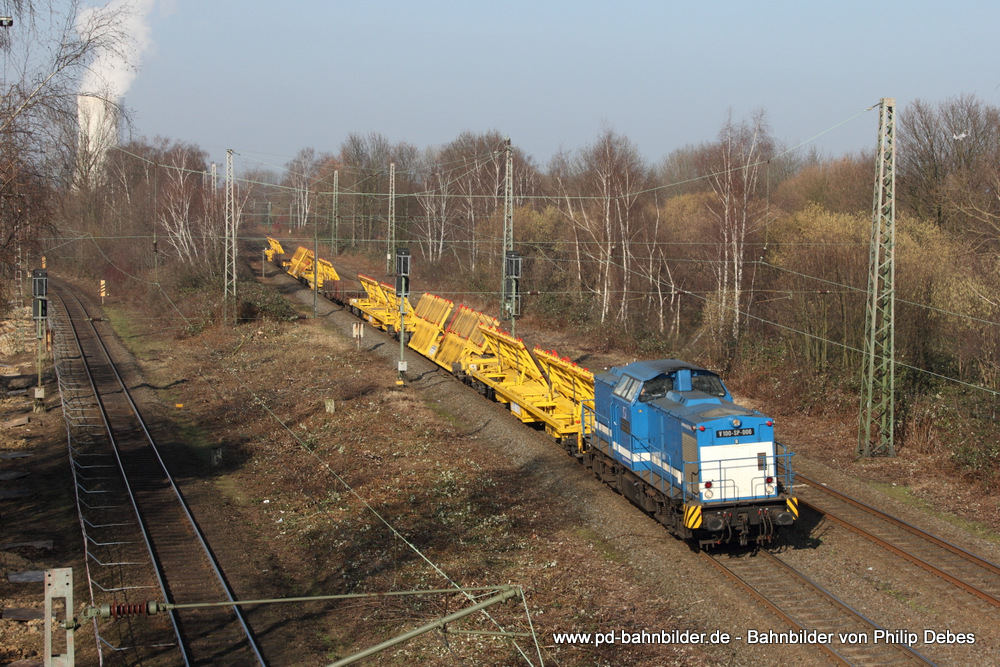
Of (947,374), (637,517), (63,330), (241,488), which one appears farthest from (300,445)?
(63,330)

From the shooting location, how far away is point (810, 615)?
1048 centimetres

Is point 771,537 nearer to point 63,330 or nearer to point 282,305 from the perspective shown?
point 282,305

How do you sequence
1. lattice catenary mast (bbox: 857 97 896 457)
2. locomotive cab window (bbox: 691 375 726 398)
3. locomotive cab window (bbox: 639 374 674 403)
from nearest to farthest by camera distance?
locomotive cab window (bbox: 691 375 726 398) → locomotive cab window (bbox: 639 374 674 403) → lattice catenary mast (bbox: 857 97 896 457)

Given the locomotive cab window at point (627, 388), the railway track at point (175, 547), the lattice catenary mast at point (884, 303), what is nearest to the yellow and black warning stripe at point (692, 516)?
the locomotive cab window at point (627, 388)

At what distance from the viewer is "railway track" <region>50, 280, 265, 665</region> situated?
10.6m

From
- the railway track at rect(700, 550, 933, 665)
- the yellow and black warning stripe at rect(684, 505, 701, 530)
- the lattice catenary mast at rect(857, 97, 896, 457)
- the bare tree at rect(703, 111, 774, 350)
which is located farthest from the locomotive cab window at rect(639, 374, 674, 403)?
the bare tree at rect(703, 111, 774, 350)

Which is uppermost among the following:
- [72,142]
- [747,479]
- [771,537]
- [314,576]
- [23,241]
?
[72,142]

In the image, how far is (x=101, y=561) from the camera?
13.6 metres

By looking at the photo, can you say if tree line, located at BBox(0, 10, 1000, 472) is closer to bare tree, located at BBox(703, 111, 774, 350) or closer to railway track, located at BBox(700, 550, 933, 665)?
bare tree, located at BBox(703, 111, 774, 350)

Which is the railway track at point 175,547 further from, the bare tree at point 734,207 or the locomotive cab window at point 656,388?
the bare tree at point 734,207

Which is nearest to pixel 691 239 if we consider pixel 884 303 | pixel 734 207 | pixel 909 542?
pixel 734 207

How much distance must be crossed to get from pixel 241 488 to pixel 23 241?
24.0ft

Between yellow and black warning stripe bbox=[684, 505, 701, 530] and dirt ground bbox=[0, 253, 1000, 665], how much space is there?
74 cm

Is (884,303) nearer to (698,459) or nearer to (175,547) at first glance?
(698,459)
